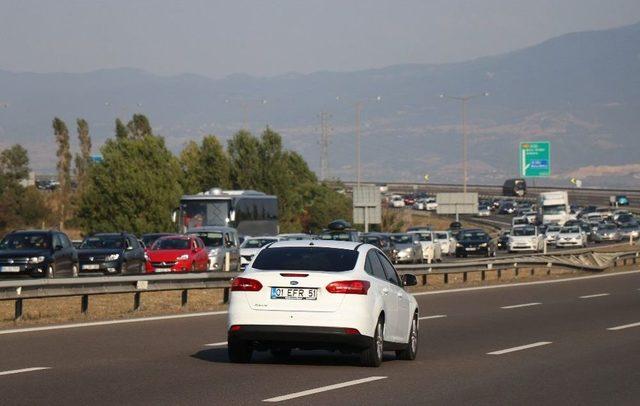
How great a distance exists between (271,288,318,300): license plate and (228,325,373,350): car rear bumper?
0.33 meters

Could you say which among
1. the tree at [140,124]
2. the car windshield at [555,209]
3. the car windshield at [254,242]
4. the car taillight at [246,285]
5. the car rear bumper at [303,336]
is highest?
the tree at [140,124]

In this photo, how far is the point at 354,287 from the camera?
53.4ft

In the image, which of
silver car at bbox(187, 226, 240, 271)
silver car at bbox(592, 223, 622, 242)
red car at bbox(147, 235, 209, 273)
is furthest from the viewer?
silver car at bbox(592, 223, 622, 242)

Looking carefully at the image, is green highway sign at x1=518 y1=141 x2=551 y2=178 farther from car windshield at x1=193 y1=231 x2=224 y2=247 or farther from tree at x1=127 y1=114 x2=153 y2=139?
car windshield at x1=193 y1=231 x2=224 y2=247

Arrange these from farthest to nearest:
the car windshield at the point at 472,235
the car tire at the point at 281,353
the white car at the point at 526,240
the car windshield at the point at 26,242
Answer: the white car at the point at 526,240, the car windshield at the point at 472,235, the car windshield at the point at 26,242, the car tire at the point at 281,353

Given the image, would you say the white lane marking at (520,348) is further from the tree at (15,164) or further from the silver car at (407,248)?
the tree at (15,164)

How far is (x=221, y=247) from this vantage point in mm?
47219

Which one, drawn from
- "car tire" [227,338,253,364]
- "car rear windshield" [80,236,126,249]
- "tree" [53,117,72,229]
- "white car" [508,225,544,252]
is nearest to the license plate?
"car tire" [227,338,253,364]

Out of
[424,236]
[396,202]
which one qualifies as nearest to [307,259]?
[424,236]

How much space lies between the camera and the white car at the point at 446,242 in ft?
252

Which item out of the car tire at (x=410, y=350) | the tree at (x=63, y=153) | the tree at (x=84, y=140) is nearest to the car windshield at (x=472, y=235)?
the car tire at (x=410, y=350)

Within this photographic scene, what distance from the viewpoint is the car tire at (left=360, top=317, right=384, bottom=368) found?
54.4 ft

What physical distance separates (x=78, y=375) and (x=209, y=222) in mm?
43944

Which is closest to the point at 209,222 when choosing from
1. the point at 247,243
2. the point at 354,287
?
the point at 247,243
